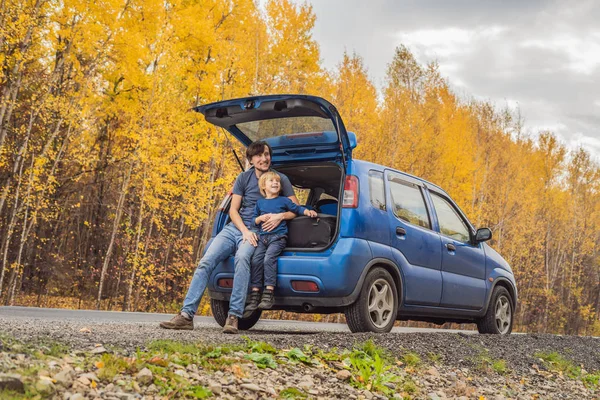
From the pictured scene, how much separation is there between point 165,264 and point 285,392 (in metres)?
19.4

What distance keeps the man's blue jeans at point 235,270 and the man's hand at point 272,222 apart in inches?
9.7

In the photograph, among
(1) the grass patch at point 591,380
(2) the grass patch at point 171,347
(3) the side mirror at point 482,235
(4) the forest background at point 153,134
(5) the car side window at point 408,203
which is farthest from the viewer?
(4) the forest background at point 153,134

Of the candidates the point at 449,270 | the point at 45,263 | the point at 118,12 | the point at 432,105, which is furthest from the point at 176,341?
the point at 432,105

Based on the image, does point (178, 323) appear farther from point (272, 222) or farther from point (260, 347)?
point (260, 347)

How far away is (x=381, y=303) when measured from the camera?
6.85m

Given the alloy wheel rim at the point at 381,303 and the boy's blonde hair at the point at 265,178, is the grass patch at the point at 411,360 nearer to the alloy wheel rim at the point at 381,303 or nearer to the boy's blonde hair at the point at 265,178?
the alloy wheel rim at the point at 381,303

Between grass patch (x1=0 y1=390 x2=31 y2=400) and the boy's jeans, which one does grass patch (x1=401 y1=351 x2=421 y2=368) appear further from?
grass patch (x1=0 y1=390 x2=31 y2=400)

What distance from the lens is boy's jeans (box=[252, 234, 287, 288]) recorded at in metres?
6.46

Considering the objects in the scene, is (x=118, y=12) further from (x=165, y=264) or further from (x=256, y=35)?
(x=165, y=264)

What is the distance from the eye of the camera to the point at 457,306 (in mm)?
7980

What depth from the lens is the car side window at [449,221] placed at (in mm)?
8062

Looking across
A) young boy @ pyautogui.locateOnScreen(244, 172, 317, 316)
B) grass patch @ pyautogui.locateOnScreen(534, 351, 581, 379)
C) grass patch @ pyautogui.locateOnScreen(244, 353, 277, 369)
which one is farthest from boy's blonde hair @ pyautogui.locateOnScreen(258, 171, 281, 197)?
grass patch @ pyautogui.locateOnScreen(534, 351, 581, 379)

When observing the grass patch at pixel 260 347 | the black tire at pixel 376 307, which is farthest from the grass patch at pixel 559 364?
the grass patch at pixel 260 347

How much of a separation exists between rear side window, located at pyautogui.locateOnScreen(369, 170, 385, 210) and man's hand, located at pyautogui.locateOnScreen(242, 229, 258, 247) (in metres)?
1.28
